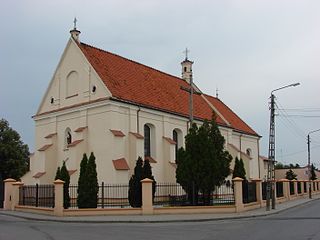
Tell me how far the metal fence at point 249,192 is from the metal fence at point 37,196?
11263mm

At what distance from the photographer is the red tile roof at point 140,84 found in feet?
105

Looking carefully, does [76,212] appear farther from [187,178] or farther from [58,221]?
Result: [187,178]

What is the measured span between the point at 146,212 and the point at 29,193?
8103 millimetres

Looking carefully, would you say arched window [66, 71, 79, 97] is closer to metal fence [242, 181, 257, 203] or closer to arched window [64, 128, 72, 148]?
arched window [64, 128, 72, 148]

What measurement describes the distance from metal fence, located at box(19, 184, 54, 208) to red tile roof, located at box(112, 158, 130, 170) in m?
5.15

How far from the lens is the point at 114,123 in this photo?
98.5ft

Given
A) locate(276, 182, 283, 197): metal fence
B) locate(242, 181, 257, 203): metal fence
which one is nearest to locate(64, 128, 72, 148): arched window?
locate(242, 181, 257, 203): metal fence

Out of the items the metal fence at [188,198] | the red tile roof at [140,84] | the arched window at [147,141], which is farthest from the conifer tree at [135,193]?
the arched window at [147,141]

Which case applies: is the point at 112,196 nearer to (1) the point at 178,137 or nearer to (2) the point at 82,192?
(2) the point at 82,192

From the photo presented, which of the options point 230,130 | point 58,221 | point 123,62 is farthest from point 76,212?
point 230,130

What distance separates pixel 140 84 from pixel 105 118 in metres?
6.51

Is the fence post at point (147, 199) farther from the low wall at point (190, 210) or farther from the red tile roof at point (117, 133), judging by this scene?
the red tile roof at point (117, 133)

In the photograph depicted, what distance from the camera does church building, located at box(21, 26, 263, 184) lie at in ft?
98.1

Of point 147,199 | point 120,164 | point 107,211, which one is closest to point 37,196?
point 107,211
